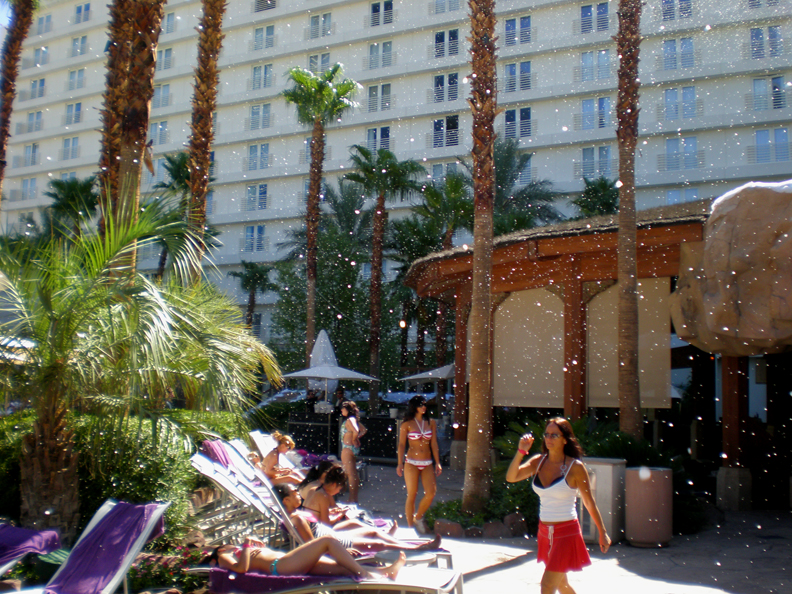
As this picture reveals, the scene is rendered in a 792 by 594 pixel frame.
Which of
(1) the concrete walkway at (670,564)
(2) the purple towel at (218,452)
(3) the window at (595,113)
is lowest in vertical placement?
(1) the concrete walkway at (670,564)

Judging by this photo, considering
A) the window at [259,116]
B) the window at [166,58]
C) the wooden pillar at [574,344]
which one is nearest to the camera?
the wooden pillar at [574,344]

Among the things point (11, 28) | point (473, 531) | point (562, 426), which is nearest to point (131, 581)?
point (562, 426)

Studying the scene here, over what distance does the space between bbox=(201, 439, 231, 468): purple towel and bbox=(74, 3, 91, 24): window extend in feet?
181

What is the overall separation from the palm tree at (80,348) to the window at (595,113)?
34.9 meters

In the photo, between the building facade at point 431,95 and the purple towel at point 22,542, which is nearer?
the purple towel at point 22,542

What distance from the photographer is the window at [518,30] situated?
39.9 metres

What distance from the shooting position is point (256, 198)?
45969 mm

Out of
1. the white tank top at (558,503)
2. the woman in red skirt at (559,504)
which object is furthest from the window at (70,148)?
the white tank top at (558,503)

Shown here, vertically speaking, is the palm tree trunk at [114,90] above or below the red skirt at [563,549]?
above

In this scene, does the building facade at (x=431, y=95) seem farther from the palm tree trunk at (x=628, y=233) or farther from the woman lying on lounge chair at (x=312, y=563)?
the woman lying on lounge chair at (x=312, y=563)

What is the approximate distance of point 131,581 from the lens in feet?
17.2

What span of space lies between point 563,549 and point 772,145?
35925 mm

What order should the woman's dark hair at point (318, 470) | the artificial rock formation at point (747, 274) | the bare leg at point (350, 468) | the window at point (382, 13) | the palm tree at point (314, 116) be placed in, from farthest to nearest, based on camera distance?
the window at point (382, 13) < the palm tree at point (314, 116) < the bare leg at point (350, 468) < the artificial rock formation at point (747, 274) < the woman's dark hair at point (318, 470)

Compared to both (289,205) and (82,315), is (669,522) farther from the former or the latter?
(289,205)
